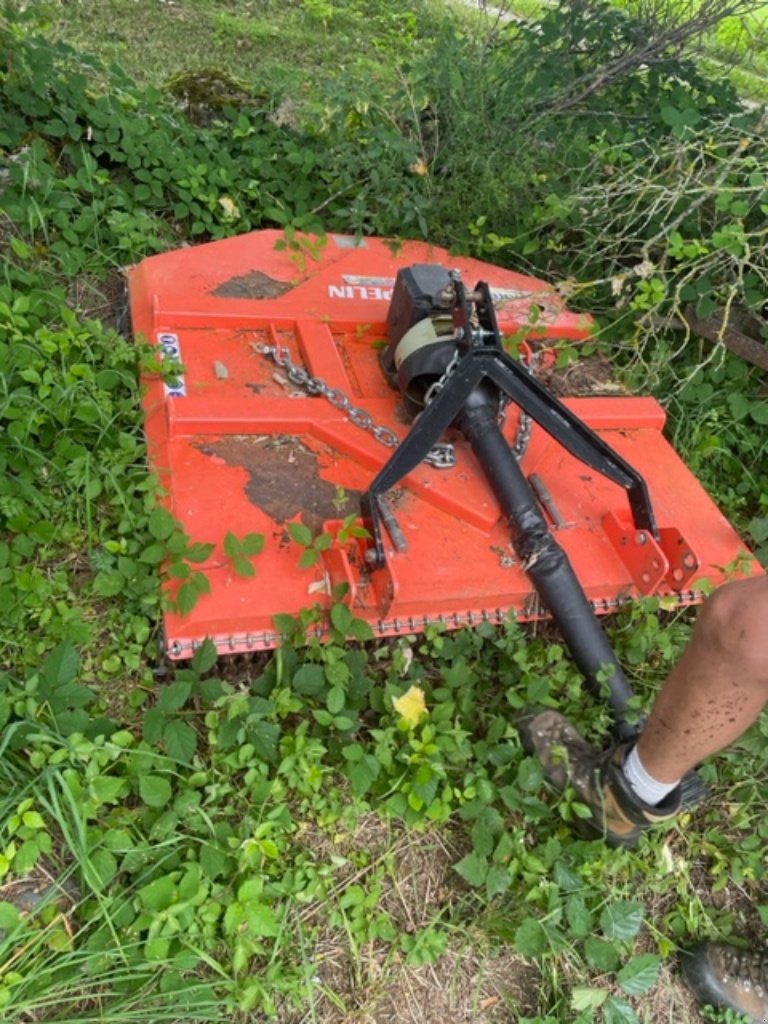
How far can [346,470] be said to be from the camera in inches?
94.1

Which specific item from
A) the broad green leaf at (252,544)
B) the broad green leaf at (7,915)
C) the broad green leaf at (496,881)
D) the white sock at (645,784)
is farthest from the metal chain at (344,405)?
the broad green leaf at (7,915)

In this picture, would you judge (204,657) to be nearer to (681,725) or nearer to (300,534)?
(300,534)

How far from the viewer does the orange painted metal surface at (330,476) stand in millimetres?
2115

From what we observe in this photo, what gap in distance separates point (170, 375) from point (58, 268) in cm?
91

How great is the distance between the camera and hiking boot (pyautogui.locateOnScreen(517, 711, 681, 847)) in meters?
1.83

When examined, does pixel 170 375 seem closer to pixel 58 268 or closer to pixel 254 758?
pixel 58 268

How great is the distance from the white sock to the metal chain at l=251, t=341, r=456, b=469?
3.28ft

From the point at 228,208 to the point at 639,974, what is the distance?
9.51 ft

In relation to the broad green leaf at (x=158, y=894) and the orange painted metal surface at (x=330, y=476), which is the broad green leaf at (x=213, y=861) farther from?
the orange painted metal surface at (x=330, y=476)

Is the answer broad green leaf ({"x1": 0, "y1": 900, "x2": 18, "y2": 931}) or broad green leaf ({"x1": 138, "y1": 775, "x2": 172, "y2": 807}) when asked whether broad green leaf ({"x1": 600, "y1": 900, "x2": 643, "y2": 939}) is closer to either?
broad green leaf ({"x1": 138, "y1": 775, "x2": 172, "y2": 807})

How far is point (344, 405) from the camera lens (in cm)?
249

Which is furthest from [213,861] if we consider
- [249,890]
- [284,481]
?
[284,481]

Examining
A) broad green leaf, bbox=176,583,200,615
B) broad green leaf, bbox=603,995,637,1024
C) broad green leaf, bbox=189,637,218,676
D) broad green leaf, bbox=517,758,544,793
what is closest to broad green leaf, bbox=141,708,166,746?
broad green leaf, bbox=189,637,218,676

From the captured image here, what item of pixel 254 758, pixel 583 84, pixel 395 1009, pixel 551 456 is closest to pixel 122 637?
pixel 254 758
